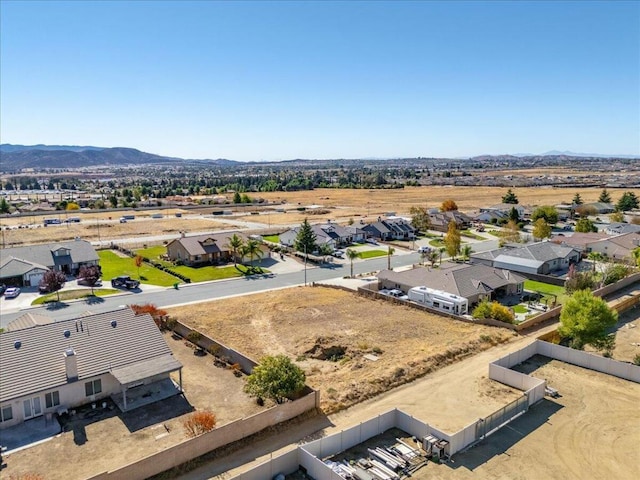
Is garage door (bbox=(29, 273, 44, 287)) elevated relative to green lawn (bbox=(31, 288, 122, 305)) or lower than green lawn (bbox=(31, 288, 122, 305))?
elevated

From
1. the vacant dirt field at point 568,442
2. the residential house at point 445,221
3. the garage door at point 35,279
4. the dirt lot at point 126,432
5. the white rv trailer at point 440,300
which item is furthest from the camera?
the residential house at point 445,221

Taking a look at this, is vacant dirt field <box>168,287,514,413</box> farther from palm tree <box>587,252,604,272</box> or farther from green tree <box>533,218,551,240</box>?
green tree <box>533,218,551,240</box>

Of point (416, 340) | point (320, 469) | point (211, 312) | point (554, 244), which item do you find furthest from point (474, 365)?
point (554, 244)

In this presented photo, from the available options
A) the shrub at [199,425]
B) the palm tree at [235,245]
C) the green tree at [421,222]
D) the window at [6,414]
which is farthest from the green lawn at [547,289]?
the window at [6,414]

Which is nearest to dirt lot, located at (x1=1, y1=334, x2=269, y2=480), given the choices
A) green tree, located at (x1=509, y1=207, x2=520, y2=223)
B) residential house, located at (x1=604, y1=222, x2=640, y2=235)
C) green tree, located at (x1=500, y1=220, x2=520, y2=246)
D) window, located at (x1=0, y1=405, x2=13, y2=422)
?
window, located at (x1=0, y1=405, x2=13, y2=422)

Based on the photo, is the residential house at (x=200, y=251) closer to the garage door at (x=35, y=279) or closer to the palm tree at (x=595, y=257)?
the garage door at (x=35, y=279)
